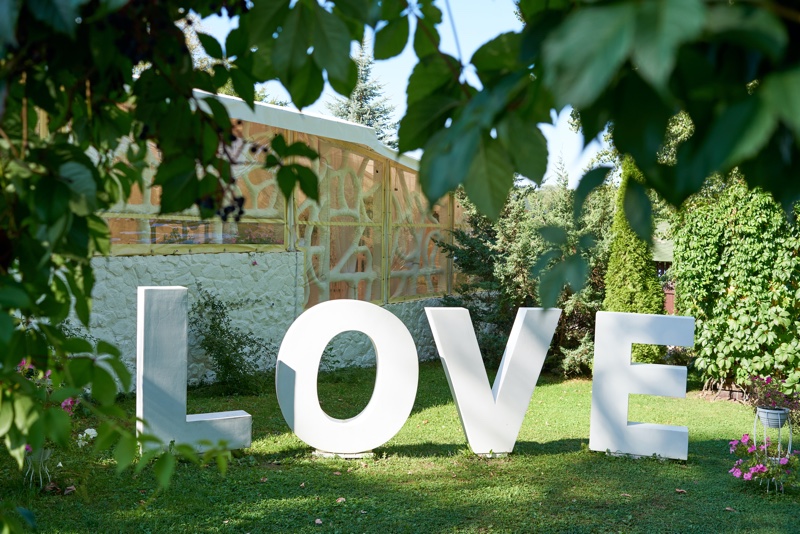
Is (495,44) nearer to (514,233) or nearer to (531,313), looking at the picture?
(531,313)

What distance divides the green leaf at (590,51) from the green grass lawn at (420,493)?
14.0 feet

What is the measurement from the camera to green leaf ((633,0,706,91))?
0.46 m

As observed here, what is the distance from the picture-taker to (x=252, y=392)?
28.7 ft

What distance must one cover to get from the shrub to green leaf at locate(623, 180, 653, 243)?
816 centimetres

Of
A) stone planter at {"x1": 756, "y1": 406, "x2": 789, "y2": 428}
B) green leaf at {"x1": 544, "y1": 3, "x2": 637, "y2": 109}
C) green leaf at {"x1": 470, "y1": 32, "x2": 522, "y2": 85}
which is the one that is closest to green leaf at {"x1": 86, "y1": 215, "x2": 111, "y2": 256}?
green leaf at {"x1": 470, "y1": 32, "x2": 522, "y2": 85}

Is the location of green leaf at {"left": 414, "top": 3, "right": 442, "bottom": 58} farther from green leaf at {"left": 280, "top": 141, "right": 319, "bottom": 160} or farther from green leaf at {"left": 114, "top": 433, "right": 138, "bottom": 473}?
green leaf at {"left": 114, "top": 433, "right": 138, "bottom": 473}

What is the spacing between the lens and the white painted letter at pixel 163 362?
215 inches

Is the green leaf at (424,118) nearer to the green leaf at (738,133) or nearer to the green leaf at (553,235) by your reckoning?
the green leaf at (553,235)

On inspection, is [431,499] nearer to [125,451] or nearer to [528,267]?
[125,451]

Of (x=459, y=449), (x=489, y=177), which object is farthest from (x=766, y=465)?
(x=489, y=177)

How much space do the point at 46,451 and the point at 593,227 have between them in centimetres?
828

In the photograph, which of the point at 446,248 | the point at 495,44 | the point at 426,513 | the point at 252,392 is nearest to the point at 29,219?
the point at 495,44

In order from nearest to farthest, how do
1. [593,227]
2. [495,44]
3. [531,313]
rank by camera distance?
[495,44] → [531,313] → [593,227]

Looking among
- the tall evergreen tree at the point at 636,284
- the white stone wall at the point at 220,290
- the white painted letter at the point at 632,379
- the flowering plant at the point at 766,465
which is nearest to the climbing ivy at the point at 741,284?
the tall evergreen tree at the point at 636,284
